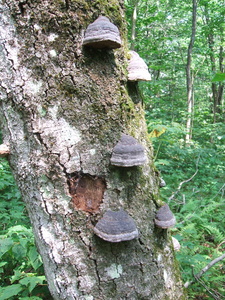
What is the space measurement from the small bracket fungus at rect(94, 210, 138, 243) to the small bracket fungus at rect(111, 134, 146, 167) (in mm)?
309

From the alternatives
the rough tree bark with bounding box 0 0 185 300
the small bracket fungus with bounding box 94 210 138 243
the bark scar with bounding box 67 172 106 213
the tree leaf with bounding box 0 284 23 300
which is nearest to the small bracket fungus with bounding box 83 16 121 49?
the rough tree bark with bounding box 0 0 185 300

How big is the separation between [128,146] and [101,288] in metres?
0.88

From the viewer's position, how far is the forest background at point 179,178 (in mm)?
2709

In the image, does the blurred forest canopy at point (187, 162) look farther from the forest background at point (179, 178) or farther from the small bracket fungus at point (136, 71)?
the small bracket fungus at point (136, 71)

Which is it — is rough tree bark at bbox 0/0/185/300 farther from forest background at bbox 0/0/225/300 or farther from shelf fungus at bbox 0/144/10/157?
forest background at bbox 0/0/225/300

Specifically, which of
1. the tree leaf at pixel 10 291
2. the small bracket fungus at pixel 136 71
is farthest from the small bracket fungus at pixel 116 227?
the tree leaf at pixel 10 291

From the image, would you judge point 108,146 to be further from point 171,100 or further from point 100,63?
point 171,100

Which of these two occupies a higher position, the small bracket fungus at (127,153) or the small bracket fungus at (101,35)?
the small bracket fungus at (101,35)

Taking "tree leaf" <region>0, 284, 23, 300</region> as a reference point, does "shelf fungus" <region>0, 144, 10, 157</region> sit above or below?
above

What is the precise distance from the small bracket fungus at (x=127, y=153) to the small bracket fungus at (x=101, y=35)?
0.57 metres

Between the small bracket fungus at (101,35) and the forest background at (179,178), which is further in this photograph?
the forest background at (179,178)

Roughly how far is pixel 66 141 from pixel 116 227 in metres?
0.59

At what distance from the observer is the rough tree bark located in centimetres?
137

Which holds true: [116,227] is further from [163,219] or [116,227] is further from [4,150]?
A: [4,150]
